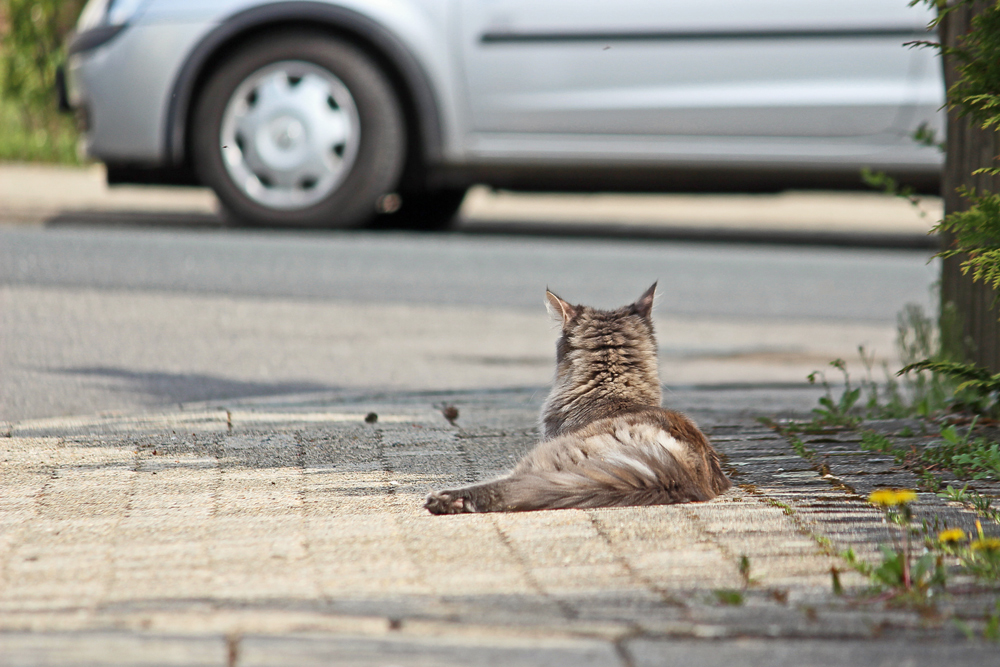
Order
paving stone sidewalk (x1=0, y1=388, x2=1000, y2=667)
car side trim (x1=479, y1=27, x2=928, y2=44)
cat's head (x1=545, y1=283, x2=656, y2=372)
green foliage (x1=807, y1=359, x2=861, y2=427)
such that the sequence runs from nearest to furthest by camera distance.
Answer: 1. paving stone sidewalk (x1=0, y1=388, x2=1000, y2=667)
2. cat's head (x1=545, y1=283, x2=656, y2=372)
3. green foliage (x1=807, y1=359, x2=861, y2=427)
4. car side trim (x1=479, y1=27, x2=928, y2=44)

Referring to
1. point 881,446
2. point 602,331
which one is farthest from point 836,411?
point 602,331

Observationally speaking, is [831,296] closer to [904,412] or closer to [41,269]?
[904,412]

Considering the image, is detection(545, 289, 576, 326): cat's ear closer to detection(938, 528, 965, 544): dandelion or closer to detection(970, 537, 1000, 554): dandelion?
detection(938, 528, 965, 544): dandelion

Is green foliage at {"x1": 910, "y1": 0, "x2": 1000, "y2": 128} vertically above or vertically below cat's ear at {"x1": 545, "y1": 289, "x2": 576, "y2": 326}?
above

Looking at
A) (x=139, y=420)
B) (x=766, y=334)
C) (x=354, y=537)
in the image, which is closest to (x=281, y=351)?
(x=139, y=420)

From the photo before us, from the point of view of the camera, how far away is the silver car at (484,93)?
24.1 feet

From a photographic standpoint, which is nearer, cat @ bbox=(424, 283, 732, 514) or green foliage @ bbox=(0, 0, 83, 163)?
cat @ bbox=(424, 283, 732, 514)

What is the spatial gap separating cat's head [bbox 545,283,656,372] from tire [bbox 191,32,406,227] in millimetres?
3881

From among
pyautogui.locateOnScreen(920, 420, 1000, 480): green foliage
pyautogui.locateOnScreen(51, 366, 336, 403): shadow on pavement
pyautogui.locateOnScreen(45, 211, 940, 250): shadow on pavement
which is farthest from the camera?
pyautogui.locateOnScreen(45, 211, 940, 250): shadow on pavement

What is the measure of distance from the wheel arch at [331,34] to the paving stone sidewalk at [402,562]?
403cm

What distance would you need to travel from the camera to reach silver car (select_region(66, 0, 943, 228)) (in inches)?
289

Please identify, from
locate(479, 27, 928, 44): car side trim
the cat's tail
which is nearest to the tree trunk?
the cat's tail

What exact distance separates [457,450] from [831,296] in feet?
12.1

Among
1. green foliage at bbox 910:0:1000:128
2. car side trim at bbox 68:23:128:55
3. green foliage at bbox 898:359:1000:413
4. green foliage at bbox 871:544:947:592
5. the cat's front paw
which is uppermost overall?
car side trim at bbox 68:23:128:55
